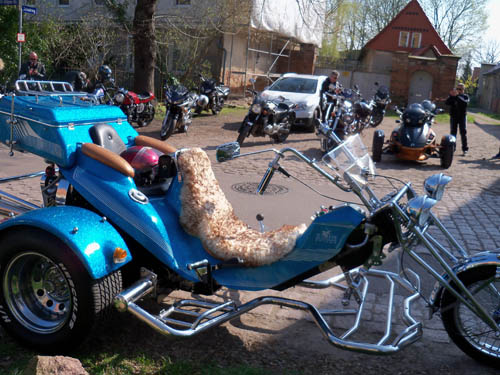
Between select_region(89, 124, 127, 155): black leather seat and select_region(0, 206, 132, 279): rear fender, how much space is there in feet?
2.64

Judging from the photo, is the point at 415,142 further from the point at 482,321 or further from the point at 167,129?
the point at 482,321

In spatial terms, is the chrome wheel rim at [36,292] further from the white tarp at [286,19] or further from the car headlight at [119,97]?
the white tarp at [286,19]

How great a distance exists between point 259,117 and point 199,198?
8238 millimetres

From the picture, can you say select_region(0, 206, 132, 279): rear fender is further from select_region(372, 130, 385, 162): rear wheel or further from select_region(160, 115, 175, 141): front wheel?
select_region(160, 115, 175, 141): front wheel

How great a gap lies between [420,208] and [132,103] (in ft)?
37.7

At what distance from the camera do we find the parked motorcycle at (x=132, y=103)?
1309cm

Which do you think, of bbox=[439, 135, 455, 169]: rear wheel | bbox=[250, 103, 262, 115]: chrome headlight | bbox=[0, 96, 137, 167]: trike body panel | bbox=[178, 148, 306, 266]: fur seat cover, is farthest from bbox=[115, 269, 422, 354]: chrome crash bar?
bbox=[250, 103, 262, 115]: chrome headlight

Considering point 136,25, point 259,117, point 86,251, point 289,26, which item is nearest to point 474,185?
point 259,117

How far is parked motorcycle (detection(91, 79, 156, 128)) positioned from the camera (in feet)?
43.0

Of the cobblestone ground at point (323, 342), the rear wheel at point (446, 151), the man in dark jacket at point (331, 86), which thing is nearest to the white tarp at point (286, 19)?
the man in dark jacket at point (331, 86)

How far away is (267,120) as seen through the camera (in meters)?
11.8

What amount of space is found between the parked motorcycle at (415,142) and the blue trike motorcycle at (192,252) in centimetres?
734

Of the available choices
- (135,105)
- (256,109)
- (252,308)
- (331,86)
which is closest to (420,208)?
(252,308)

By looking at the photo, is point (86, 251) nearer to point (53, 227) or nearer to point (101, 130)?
point (53, 227)
